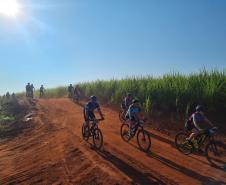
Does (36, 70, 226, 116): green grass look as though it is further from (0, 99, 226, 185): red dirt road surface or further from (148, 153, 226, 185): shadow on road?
(148, 153, 226, 185): shadow on road

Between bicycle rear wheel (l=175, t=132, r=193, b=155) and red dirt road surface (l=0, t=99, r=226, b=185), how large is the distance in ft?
0.86

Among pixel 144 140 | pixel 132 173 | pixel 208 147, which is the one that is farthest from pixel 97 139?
pixel 208 147

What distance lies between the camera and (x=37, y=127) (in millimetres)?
22656

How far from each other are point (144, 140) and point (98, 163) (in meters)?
2.88

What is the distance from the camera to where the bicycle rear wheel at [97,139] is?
15035mm

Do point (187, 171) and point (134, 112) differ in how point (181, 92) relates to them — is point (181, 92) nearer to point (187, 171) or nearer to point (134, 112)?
point (134, 112)

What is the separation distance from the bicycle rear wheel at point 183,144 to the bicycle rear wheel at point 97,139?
130 inches

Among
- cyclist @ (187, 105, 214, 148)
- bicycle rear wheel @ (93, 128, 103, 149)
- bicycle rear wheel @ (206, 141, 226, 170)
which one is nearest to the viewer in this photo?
bicycle rear wheel @ (206, 141, 226, 170)

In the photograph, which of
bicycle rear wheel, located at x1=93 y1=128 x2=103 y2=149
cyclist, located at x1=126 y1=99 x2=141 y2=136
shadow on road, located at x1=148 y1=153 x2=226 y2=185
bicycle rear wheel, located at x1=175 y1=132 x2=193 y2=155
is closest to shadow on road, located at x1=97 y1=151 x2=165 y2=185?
shadow on road, located at x1=148 y1=153 x2=226 y2=185

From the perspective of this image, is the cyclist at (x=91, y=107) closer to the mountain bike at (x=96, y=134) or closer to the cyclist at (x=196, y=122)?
the mountain bike at (x=96, y=134)

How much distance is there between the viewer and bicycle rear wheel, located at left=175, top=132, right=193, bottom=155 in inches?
526

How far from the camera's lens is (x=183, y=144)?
44.5 ft

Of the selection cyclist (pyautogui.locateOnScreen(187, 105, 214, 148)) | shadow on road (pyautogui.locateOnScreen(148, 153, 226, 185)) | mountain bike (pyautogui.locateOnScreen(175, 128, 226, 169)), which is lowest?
shadow on road (pyautogui.locateOnScreen(148, 153, 226, 185))

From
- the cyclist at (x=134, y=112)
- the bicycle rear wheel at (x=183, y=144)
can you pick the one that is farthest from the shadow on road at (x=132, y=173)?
the bicycle rear wheel at (x=183, y=144)
